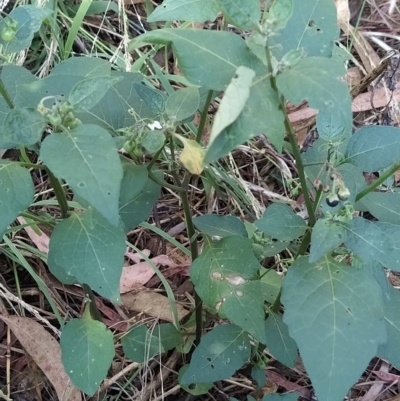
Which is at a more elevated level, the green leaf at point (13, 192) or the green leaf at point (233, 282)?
the green leaf at point (13, 192)

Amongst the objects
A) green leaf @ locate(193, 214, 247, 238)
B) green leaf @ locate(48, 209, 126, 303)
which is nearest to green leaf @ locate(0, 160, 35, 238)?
green leaf @ locate(48, 209, 126, 303)

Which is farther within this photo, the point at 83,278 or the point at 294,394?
the point at 294,394

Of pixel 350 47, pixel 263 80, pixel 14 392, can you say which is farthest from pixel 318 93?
pixel 350 47

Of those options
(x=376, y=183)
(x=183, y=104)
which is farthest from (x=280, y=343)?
(x=183, y=104)

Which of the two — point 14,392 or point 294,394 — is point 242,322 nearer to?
point 294,394

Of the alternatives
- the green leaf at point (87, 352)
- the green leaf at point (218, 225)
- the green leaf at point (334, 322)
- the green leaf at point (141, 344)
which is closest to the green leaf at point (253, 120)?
the green leaf at point (334, 322)

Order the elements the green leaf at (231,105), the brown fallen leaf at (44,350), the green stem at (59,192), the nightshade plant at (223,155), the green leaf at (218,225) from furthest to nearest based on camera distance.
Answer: the brown fallen leaf at (44,350) < the green leaf at (218,225) < the green stem at (59,192) < the nightshade plant at (223,155) < the green leaf at (231,105)

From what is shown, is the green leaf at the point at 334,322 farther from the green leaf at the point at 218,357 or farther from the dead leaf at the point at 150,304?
the dead leaf at the point at 150,304
